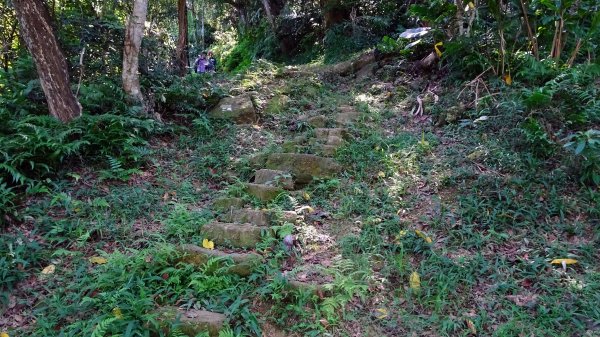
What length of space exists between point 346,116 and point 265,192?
9.02 ft

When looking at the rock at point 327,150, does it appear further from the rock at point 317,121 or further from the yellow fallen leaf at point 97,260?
the yellow fallen leaf at point 97,260

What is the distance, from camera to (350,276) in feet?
11.8

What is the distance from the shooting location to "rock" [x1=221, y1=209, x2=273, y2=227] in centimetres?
438

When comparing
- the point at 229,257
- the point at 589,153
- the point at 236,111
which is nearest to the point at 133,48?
the point at 236,111

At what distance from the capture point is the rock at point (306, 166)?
5285 mm

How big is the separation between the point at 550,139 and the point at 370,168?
217 cm

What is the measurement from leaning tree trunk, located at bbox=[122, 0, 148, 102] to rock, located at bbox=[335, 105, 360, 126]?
332 centimetres

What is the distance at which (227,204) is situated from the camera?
4.82 m

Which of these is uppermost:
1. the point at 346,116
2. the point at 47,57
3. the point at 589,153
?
the point at 47,57

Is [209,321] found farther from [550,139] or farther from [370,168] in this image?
[550,139]

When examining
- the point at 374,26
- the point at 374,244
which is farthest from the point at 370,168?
the point at 374,26

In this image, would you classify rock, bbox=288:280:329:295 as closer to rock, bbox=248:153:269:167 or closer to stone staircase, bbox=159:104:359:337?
stone staircase, bbox=159:104:359:337

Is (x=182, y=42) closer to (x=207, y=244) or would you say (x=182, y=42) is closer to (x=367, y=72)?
(x=367, y=72)

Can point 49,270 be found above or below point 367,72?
below
